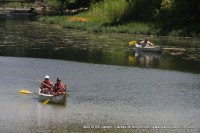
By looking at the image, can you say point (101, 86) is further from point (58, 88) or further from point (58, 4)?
point (58, 4)

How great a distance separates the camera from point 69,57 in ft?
154

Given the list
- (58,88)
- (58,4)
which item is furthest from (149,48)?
(58,4)

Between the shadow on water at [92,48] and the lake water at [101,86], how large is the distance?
8cm

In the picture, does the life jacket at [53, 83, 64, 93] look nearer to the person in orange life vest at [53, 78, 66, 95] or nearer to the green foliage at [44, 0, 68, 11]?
the person in orange life vest at [53, 78, 66, 95]

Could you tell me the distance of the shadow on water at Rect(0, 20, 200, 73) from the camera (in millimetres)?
45344

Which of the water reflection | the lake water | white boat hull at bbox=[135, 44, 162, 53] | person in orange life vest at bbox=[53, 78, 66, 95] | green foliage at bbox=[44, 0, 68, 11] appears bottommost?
the water reflection

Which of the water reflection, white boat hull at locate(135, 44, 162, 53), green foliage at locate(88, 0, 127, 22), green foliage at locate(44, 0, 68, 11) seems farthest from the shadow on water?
green foliage at locate(44, 0, 68, 11)

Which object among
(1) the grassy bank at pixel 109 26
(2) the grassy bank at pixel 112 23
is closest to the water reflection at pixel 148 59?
(2) the grassy bank at pixel 112 23

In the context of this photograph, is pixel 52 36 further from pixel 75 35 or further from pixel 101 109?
pixel 101 109

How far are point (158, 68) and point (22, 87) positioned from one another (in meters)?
13.0

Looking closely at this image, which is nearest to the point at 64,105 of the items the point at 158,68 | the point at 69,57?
the point at 158,68

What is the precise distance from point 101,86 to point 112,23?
37.5 metres

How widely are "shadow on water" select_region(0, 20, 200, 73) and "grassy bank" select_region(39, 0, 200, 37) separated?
205 cm

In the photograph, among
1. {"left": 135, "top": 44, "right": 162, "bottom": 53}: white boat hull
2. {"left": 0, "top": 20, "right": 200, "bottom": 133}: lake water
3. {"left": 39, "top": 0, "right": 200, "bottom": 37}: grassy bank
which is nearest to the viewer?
{"left": 0, "top": 20, "right": 200, "bottom": 133}: lake water
